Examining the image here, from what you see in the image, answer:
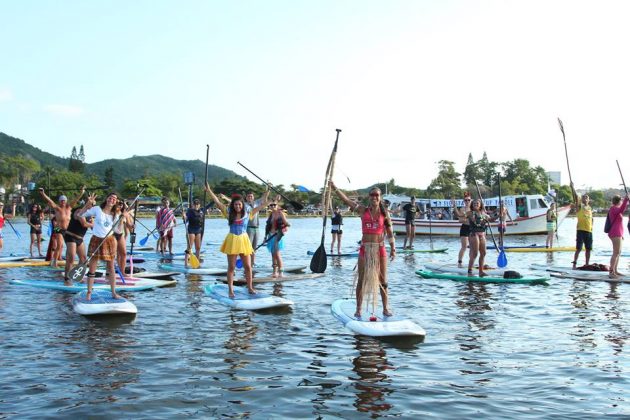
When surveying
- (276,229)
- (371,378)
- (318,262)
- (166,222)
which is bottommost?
(371,378)

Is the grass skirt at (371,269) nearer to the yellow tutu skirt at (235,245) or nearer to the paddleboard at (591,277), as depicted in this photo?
the yellow tutu skirt at (235,245)

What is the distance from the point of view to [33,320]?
10.7 metres

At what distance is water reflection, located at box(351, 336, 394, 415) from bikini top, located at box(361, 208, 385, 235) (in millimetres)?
1633

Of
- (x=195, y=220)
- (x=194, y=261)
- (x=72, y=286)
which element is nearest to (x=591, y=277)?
(x=194, y=261)

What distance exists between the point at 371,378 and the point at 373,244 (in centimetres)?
273

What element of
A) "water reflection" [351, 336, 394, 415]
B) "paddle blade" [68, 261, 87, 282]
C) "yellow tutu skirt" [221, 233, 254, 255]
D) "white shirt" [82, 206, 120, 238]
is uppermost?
"white shirt" [82, 206, 120, 238]

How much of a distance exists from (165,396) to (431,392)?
9.55 feet

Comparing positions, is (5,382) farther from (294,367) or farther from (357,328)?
(357,328)

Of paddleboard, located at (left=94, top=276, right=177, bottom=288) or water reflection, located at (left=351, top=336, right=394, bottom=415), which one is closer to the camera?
water reflection, located at (left=351, top=336, right=394, bottom=415)

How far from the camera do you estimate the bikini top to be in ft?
31.9

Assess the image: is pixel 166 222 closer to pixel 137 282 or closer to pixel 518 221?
pixel 137 282

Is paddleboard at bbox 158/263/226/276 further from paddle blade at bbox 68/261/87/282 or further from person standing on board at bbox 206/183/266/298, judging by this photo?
paddle blade at bbox 68/261/87/282

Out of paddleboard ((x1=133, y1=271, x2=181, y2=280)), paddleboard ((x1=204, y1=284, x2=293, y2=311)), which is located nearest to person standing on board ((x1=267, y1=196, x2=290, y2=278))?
paddleboard ((x1=133, y1=271, x2=181, y2=280))

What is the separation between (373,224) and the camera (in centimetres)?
975
